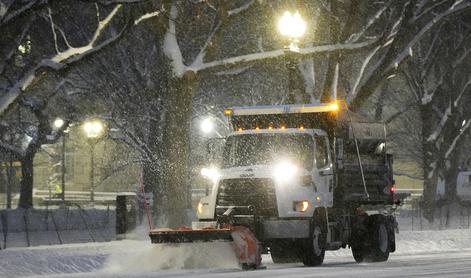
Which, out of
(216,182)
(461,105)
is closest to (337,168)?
(216,182)

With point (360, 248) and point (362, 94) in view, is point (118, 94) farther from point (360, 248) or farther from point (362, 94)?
point (360, 248)

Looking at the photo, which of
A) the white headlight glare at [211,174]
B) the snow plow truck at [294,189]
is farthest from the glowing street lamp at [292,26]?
the white headlight glare at [211,174]

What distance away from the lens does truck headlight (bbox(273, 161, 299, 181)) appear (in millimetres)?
19609

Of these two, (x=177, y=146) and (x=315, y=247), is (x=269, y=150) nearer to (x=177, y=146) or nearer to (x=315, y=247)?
(x=315, y=247)

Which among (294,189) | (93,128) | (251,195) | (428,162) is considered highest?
(93,128)

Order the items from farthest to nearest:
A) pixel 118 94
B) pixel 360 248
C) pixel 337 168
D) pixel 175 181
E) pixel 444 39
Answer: pixel 444 39 → pixel 118 94 → pixel 175 181 → pixel 360 248 → pixel 337 168

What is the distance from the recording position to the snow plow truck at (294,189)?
764 inches

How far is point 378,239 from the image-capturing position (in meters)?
22.5

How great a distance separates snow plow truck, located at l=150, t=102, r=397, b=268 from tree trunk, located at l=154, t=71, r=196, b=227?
665 centimetres

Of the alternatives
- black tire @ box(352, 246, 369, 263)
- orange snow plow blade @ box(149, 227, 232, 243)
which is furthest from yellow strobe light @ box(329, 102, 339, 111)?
orange snow plow blade @ box(149, 227, 232, 243)

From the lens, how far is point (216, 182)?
2009cm

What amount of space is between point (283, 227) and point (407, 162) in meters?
71.2

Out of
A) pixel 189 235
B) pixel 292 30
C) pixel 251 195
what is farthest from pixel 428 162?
pixel 189 235

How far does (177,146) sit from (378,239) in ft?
24.3
